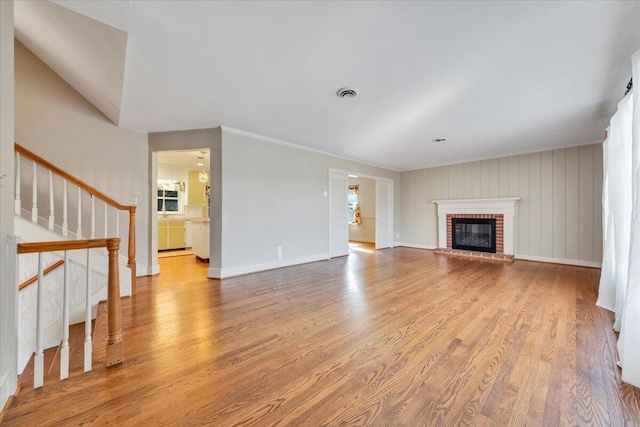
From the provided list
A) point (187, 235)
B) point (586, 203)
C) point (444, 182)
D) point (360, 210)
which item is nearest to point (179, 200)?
point (187, 235)

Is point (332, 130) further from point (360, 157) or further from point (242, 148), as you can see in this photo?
point (360, 157)

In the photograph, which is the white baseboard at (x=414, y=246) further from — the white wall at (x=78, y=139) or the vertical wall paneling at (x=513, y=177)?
the white wall at (x=78, y=139)

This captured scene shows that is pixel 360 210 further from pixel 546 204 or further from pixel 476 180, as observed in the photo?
pixel 546 204

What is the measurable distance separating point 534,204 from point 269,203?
554cm

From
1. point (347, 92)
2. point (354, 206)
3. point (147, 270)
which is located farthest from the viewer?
point (354, 206)

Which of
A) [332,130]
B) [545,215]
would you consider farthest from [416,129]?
[545,215]

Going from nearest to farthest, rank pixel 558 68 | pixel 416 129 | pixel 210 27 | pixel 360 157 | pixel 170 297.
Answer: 1. pixel 210 27
2. pixel 558 68
3. pixel 170 297
4. pixel 416 129
5. pixel 360 157

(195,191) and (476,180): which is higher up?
(476,180)

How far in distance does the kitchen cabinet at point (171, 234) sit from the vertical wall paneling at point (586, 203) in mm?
9074

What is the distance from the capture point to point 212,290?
3348 mm

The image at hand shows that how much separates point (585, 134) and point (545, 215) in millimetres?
1705

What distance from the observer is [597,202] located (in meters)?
4.61

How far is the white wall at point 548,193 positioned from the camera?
15.4 feet

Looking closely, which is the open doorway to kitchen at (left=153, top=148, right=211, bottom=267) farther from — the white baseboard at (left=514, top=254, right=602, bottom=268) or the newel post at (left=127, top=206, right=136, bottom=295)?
the white baseboard at (left=514, top=254, right=602, bottom=268)
